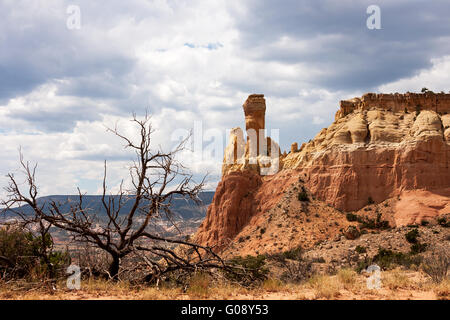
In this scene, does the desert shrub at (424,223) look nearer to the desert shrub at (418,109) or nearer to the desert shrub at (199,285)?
the desert shrub at (418,109)

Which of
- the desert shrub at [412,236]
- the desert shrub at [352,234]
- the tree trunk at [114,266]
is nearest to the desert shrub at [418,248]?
the desert shrub at [412,236]

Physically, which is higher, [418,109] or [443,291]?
[418,109]

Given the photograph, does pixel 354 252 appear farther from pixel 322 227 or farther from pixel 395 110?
pixel 395 110

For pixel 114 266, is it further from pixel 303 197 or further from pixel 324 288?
pixel 303 197

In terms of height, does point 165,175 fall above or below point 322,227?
above

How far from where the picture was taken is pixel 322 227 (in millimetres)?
41375

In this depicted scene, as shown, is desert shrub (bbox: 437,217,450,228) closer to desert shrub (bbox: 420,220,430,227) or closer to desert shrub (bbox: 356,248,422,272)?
desert shrub (bbox: 420,220,430,227)

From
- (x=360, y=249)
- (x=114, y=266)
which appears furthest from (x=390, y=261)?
(x=114, y=266)

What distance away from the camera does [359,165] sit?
44438mm

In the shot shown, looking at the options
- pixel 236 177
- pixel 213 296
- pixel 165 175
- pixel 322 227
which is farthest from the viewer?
pixel 236 177

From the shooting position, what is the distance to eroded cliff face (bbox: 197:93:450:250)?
138 feet

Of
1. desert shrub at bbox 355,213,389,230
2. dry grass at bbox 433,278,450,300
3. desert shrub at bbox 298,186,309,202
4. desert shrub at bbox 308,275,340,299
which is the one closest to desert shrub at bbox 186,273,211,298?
desert shrub at bbox 308,275,340,299
